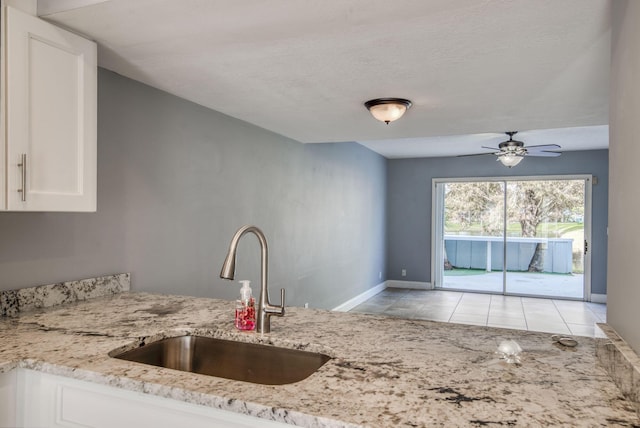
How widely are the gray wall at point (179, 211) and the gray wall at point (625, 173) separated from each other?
2341 mm

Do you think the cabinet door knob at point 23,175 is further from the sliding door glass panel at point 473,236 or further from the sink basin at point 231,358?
the sliding door glass panel at point 473,236

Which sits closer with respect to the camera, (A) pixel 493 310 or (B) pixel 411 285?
(A) pixel 493 310

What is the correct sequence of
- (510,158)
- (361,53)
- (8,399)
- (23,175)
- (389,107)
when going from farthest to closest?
1. (510,158)
2. (389,107)
3. (361,53)
4. (23,175)
5. (8,399)

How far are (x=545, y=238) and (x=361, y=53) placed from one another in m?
6.53

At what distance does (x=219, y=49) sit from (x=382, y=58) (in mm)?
782

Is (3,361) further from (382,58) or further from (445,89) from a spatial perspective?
(445,89)

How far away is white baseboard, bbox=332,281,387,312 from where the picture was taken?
601 cm

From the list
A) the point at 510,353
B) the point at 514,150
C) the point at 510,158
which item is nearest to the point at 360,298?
the point at 510,158

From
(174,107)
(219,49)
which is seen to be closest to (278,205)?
(174,107)

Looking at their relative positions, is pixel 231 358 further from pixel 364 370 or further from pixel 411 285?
pixel 411 285

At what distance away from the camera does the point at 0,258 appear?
6.30 ft

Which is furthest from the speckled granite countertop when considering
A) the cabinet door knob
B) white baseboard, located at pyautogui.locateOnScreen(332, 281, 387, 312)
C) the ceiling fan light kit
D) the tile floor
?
the ceiling fan light kit

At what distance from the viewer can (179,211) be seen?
116 inches

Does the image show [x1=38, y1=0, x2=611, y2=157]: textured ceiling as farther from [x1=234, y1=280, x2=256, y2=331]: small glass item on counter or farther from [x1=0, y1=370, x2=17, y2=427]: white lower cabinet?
[x1=0, y1=370, x2=17, y2=427]: white lower cabinet
